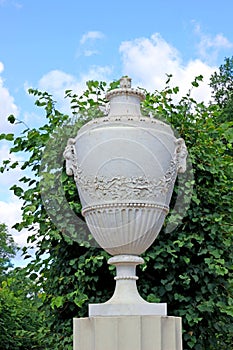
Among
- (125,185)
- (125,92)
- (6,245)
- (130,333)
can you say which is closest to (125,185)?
(125,185)

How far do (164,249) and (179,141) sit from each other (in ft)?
3.43

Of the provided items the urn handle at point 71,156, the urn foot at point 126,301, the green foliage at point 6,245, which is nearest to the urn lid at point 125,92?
the urn handle at point 71,156

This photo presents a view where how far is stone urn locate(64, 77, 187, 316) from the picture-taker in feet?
6.51

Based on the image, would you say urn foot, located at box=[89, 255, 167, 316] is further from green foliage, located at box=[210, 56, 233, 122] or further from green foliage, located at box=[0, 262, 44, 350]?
green foliage, located at box=[210, 56, 233, 122]

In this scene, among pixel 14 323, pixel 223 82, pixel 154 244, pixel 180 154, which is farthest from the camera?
pixel 223 82

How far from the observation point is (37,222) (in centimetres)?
326

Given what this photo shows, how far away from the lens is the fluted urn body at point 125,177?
1.99 meters

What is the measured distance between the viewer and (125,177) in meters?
1.98

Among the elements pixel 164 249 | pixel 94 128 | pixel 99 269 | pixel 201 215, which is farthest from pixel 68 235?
pixel 94 128

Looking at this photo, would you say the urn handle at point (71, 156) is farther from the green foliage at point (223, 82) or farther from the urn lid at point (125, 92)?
the green foliage at point (223, 82)

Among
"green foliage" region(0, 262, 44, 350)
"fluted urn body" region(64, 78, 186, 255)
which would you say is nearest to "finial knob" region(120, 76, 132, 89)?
"fluted urn body" region(64, 78, 186, 255)

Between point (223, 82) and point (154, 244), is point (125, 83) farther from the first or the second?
point (223, 82)

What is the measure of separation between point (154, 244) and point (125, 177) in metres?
1.20

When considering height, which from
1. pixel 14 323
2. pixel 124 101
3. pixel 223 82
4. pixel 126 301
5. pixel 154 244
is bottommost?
pixel 14 323
